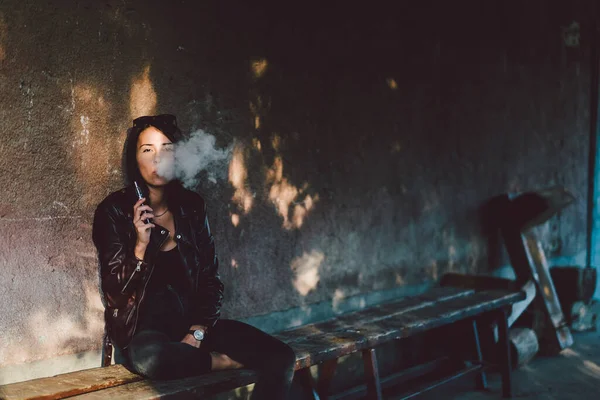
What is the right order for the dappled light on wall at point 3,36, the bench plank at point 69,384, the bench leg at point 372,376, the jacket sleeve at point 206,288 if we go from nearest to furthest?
1. the bench plank at point 69,384
2. the dappled light on wall at point 3,36
3. the jacket sleeve at point 206,288
4. the bench leg at point 372,376

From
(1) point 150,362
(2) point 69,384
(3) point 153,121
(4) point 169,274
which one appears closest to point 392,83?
(3) point 153,121

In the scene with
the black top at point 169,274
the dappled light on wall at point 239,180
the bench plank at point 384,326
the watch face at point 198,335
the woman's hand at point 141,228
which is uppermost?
the dappled light on wall at point 239,180

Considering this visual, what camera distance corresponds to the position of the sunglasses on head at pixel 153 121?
10.8ft

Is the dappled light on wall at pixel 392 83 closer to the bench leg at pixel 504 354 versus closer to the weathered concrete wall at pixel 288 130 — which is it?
the weathered concrete wall at pixel 288 130

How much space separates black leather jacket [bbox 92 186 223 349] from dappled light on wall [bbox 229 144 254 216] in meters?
0.58

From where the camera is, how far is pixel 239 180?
4059 millimetres

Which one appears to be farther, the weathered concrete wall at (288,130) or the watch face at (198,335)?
the watch face at (198,335)

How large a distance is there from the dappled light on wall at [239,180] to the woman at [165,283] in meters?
0.51

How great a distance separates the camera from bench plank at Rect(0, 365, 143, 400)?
264 centimetres

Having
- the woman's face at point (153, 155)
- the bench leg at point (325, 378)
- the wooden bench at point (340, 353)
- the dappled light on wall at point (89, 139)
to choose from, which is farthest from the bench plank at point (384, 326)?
the dappled light on wall at point (89, 139)

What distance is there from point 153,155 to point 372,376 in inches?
74.8

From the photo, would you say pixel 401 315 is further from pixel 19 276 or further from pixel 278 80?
pixel 19 276

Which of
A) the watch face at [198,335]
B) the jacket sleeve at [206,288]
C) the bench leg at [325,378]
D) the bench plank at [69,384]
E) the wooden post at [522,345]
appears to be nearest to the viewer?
the bench plank at [69,384]

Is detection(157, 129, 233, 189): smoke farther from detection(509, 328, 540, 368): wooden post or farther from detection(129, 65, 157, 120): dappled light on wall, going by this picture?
detection(509, 328, 540, 368): wooden post
